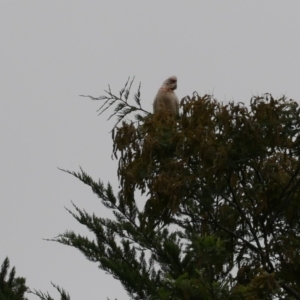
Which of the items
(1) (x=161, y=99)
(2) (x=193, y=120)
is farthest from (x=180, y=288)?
(1) (x=161, y=99)

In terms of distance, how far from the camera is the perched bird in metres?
9.59

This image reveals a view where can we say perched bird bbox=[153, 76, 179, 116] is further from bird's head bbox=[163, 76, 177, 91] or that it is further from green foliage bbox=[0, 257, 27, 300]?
green foliage bbox=[0, 257, 27, 300]

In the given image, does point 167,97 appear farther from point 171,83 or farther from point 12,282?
point 12,282

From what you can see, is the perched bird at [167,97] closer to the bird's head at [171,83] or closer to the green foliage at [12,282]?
the bird's head at [171,83]

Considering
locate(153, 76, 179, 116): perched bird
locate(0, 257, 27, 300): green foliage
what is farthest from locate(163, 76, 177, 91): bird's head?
locate(0, 257, 27, 300): green foliage

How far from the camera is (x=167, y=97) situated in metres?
9.80

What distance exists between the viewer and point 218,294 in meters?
6.59

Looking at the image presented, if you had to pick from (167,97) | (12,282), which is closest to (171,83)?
(167,97)

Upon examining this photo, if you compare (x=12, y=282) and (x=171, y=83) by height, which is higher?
(x=171, y=83)

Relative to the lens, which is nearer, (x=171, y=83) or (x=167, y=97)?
(x=167, y=97)

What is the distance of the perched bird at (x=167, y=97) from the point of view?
9586mm

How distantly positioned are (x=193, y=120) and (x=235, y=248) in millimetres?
1440

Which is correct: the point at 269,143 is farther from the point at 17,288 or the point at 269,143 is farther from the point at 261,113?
the point at 17,288

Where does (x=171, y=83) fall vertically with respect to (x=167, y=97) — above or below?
above
